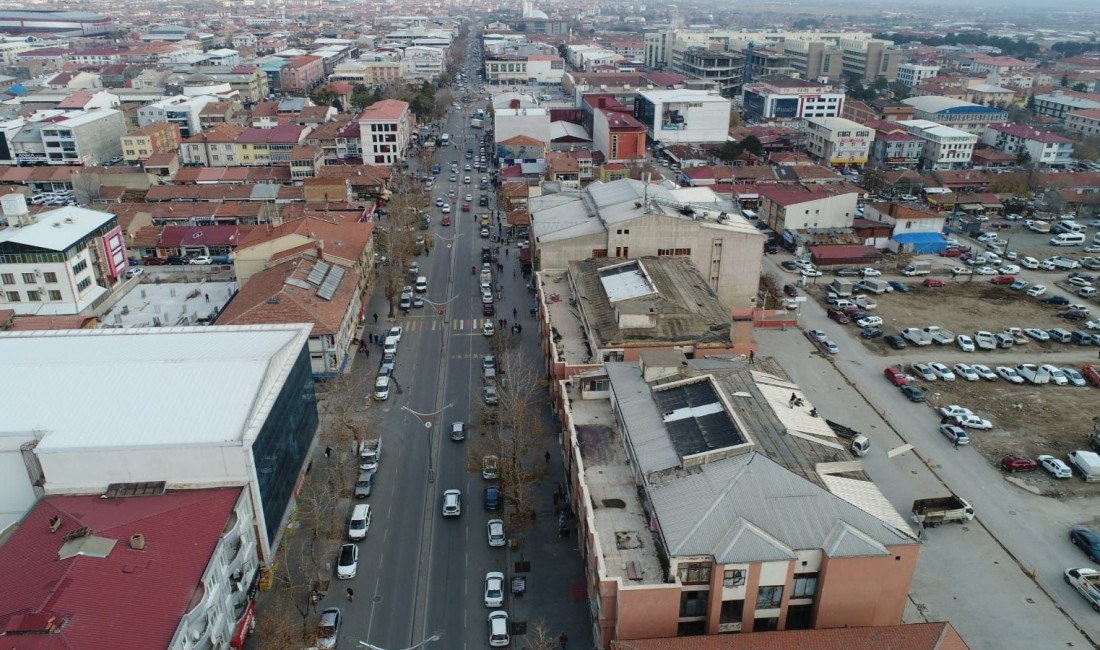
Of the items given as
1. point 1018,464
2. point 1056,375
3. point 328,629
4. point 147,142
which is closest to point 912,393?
point 1018,464

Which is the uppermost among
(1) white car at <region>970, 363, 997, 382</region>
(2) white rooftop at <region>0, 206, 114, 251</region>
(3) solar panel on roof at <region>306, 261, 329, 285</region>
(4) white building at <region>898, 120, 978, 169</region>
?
(2) white rooftop at <region>0, 206, 114, 251</region>

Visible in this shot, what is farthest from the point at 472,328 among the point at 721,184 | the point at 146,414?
the point at 721,184

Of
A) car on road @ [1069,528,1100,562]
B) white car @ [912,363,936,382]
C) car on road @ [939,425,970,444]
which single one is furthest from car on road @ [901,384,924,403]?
car on road @ [1069,528,1100,562]

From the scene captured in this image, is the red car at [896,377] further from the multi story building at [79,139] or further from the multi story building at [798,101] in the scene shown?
the multi story building at [79,139]

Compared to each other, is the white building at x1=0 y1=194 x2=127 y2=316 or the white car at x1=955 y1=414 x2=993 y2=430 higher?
the white building at x1=0 y1=194 x2=127 y2=316

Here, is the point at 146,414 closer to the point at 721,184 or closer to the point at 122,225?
the point at 122,225

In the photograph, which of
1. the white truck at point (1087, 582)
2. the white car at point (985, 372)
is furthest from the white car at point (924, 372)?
the white truck at point (1087, 582)

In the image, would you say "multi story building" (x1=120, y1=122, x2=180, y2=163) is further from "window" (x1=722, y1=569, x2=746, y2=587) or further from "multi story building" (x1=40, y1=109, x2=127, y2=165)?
"window" (x1=722, y1=569, x2=746, y2=587)
